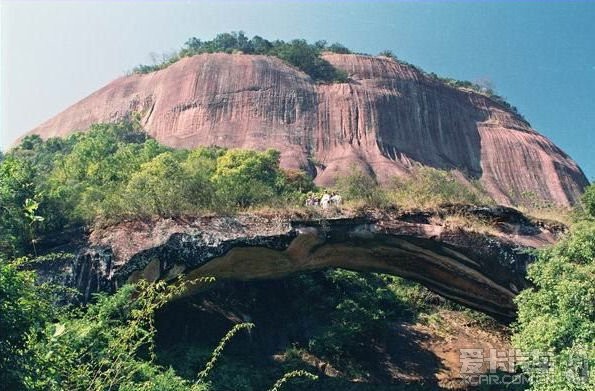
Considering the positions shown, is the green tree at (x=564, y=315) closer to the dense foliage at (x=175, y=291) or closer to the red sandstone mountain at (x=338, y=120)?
the dense foliage at (x=175, y=291)

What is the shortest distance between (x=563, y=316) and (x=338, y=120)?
30388 millimetres

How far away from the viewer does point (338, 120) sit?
37.5 metres

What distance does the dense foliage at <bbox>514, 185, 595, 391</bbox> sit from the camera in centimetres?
729

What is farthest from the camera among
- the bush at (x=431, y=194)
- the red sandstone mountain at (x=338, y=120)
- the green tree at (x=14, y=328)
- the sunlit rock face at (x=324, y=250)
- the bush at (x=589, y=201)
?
the red sandstone mountain at (x=338, y=120)

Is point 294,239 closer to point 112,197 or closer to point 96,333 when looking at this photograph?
point 112,197

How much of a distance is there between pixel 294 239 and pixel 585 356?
4.20 m

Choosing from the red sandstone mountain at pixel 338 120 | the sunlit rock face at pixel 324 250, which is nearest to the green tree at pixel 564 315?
the sunlit rock face at pixel 324 250

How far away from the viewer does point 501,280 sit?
9.82 m

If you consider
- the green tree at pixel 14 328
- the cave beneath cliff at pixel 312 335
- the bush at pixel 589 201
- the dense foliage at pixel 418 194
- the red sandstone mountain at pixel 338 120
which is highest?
the red sandstone mountain at pixel 338 120

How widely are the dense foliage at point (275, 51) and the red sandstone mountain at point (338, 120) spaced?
1.07 meters

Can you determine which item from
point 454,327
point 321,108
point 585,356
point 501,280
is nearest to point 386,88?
point 321,108

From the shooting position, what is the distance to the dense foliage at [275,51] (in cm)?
4062

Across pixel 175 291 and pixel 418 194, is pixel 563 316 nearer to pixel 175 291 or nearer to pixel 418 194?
pixel 418 194

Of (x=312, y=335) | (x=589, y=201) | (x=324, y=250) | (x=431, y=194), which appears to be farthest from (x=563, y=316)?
(x=312, y=335)
